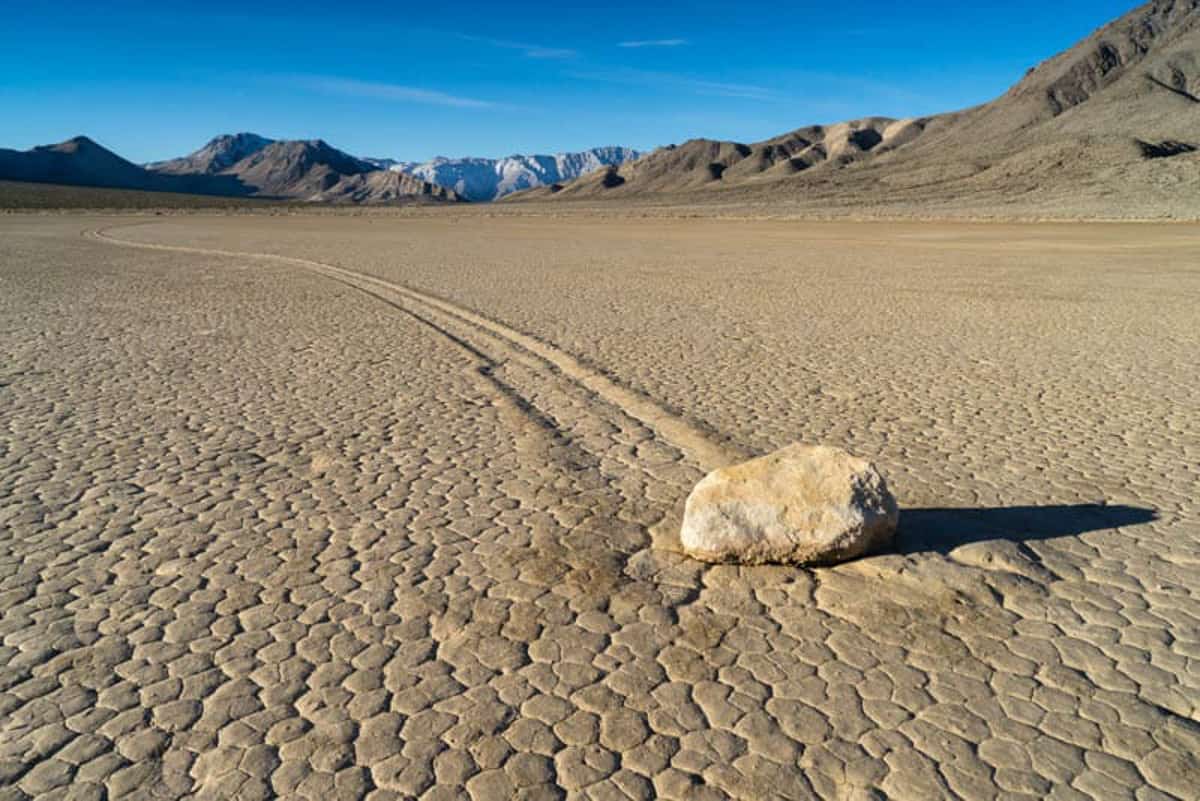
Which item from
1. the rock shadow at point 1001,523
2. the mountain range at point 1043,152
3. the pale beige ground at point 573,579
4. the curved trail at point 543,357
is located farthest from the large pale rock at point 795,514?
the mountain range at point 1043,152

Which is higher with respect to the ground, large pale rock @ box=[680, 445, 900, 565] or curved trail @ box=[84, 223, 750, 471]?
large pale rock @ box=[680, 445, 900, 565]

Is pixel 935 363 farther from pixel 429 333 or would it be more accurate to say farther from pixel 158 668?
pixel 158 668

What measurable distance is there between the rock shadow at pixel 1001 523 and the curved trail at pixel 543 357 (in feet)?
5.01

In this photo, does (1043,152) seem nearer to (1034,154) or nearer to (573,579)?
(1034,154)

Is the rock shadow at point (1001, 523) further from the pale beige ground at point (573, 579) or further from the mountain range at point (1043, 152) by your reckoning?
the mountain range at point (1043, 152)

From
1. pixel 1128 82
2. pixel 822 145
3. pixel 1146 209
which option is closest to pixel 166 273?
pixel 1146 209

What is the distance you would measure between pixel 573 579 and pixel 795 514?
1119 millimetres

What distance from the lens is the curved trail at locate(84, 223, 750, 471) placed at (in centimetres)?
673

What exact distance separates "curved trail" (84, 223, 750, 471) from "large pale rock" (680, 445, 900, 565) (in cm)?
157

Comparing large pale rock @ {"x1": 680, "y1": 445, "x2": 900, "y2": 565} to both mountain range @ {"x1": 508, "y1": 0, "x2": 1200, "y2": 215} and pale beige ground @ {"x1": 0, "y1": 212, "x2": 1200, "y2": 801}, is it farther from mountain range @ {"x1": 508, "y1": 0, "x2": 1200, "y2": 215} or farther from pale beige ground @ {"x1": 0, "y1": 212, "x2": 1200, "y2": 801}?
mountain range @ {"x1": 508, "y1": 0, "x2": 1200, "y2": 215}

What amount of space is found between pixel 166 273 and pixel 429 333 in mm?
11298

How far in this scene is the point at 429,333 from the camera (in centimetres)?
1177

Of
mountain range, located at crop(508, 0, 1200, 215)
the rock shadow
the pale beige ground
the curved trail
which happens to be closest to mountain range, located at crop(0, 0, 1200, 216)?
mountain range, located at crop(508, 0, 1200, 215)

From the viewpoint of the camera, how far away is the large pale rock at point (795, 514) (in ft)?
14.6
